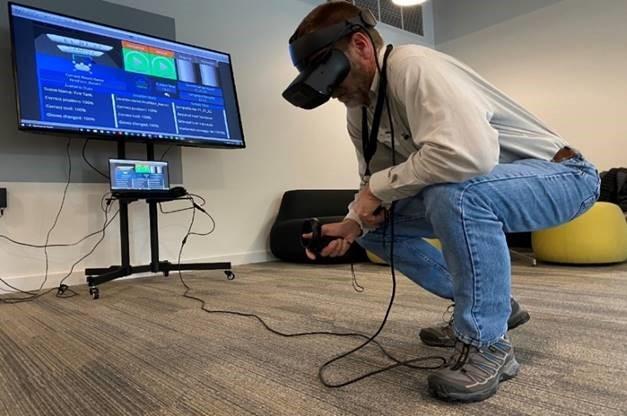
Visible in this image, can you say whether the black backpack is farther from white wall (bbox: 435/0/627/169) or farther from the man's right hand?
the man's right hand

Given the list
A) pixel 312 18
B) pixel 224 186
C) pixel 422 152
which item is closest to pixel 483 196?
pixel 422 152

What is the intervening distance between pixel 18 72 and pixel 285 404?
84.8 inches

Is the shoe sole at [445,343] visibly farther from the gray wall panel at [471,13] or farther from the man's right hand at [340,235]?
the gray wall panel at [471,13]

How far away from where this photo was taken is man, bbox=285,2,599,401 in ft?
2.63

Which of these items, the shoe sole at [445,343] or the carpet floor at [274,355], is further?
the shoe sole at [445,343]

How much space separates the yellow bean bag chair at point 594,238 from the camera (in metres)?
2.55

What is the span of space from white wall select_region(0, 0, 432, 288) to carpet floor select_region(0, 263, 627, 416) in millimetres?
660

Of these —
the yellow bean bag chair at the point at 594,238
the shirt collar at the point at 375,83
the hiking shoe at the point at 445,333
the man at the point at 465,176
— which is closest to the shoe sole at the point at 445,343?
the hiking shoe at the point at 445,333

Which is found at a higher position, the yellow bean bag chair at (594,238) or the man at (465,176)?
the man at (465,176)

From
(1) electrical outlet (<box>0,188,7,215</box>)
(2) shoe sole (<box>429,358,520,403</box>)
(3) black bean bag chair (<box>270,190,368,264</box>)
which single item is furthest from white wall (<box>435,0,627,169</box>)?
(1) electrical outlet (<box>0,188,7,215</box>)

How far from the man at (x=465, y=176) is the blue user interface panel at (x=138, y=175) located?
1.68m

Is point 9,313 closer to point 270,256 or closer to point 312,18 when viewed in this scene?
point 312,18

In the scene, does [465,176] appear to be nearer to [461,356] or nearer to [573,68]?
[461,356]

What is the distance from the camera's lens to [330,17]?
3.04 ft
